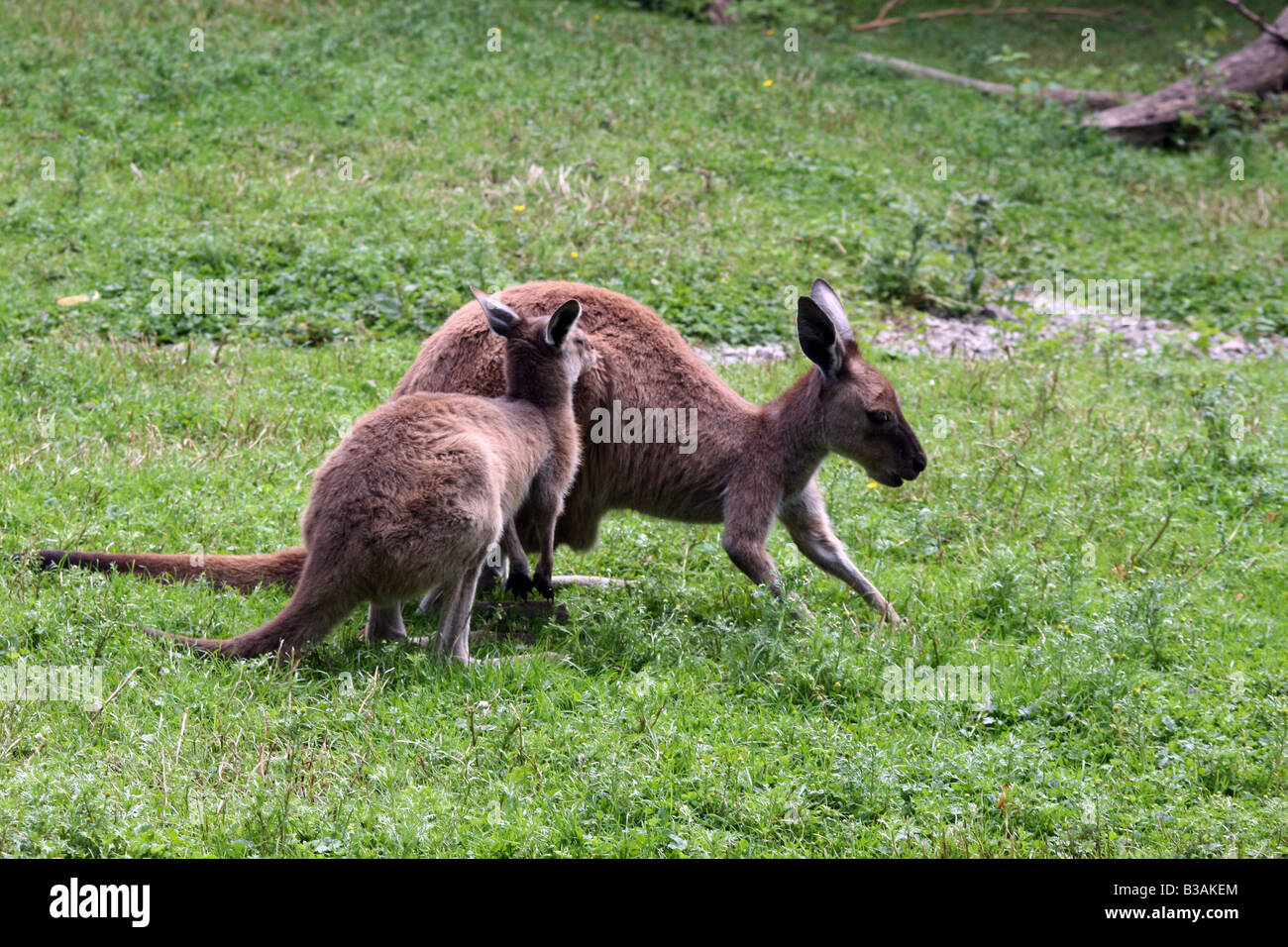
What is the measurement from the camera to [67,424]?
279 inches

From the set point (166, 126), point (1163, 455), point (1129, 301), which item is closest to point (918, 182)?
point (1129, 301)

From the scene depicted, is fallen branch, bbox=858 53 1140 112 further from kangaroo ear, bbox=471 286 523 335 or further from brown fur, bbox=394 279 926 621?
kangaroo ear, bbox=471 286 523 335

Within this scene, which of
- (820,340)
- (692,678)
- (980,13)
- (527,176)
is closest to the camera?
(692,678)

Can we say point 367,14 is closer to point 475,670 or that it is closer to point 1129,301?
point 1129,301

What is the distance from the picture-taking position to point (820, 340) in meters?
6.02

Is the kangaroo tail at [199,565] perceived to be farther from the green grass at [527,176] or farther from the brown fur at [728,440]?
the green grass at [527,176]

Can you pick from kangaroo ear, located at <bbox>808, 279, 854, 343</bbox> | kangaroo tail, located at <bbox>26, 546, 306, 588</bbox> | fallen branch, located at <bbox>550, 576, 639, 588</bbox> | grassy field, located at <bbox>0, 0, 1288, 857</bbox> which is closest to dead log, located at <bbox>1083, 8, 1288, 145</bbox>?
grassy field, located at <bbox>0, 0, 1288, 857</bbox>

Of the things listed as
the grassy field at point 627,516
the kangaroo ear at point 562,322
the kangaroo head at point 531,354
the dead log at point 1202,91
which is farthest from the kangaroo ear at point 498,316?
the dead log at point 1202,91

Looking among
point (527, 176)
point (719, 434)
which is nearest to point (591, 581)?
point (719, 434)

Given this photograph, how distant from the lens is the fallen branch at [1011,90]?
16328 mm

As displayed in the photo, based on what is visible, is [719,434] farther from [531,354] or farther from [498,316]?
[498,316]

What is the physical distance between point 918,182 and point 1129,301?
2.96m

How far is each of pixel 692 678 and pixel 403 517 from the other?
4.18 feet

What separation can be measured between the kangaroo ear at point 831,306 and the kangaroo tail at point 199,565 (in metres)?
2.62
